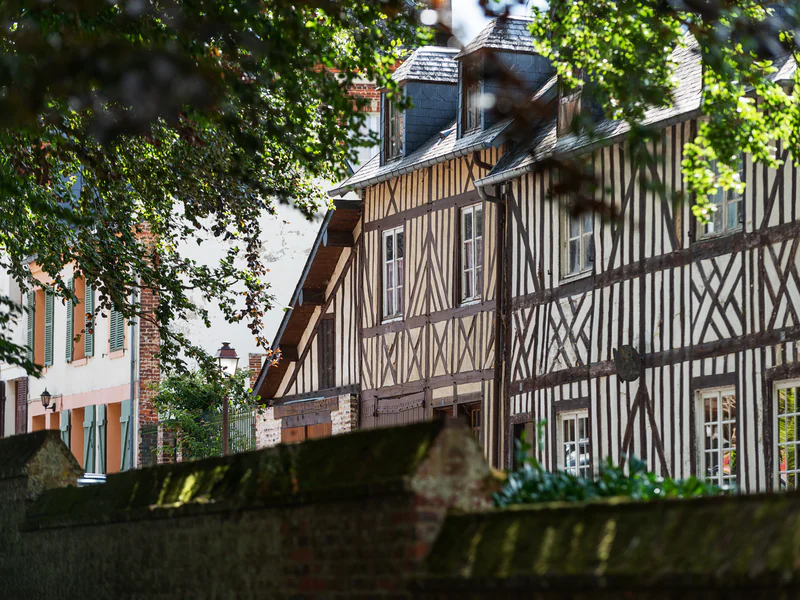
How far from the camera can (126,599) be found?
8.00 m

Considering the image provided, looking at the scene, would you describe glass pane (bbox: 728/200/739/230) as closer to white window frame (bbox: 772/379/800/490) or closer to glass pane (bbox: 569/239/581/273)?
white window frame (bbox: 772/379/800/490)

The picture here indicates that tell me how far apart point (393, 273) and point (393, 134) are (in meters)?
2.29

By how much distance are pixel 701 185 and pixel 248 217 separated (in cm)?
499

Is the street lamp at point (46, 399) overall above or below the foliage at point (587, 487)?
above

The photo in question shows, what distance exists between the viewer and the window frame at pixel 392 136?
22.2m

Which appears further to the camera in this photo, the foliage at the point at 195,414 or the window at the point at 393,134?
the foliage at the point at 195,414

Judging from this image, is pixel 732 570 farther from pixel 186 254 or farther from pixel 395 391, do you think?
pixel 186 254

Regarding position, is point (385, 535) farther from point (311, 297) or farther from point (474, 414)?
point (311, 297)

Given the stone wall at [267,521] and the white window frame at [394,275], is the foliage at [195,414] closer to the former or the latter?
the white window frame at [394,275]

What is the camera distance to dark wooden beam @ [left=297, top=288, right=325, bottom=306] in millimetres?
23234

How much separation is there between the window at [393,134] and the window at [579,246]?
4.82 metres

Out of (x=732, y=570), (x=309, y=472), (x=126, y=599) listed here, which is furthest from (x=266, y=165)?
(x=732, y=570)

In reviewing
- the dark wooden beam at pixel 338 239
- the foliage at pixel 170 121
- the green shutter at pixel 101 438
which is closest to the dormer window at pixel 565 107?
the foliage at pixel 170 121

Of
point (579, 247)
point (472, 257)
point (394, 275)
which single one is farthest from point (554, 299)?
point (394, 275)
